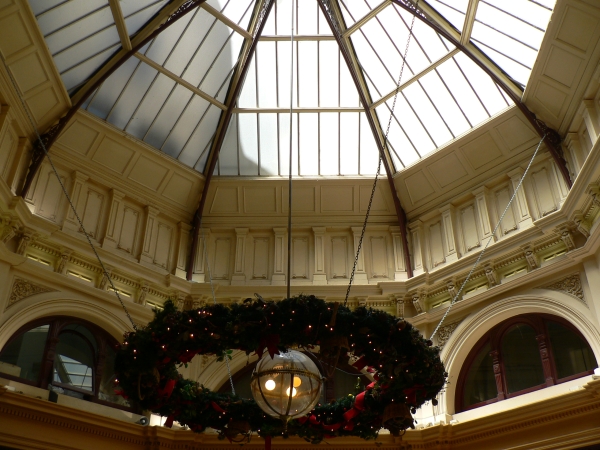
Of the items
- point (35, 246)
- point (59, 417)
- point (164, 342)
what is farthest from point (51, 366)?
point (164, 342)

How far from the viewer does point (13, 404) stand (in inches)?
361

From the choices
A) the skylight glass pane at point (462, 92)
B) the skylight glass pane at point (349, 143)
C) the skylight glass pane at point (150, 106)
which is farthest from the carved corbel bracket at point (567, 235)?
the skylight glass pane at point (150, 106)

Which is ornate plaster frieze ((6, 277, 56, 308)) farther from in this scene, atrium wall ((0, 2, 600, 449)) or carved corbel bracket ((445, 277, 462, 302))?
carved corbel bracket ((445, 277, 462, 302))

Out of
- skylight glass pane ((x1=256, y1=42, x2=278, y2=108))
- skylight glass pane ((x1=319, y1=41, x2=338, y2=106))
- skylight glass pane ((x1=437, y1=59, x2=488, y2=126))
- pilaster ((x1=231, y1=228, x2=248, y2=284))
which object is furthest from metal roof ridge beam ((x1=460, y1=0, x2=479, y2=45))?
pilaster ((x1=231, y1=228, x2=248, y2=284))

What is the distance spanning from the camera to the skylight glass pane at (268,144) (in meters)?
13.9

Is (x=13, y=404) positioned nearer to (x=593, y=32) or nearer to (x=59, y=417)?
(x=59, y=417)

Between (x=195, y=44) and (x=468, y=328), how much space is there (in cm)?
809

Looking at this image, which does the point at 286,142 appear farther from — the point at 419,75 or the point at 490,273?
the point at 490,273

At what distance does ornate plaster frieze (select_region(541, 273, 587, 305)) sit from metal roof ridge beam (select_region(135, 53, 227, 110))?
795 cm

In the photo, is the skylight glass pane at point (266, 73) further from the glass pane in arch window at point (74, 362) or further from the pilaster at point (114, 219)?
the glass pane in arch window at point (74, 362)

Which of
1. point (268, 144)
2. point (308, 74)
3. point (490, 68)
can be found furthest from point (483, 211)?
point (268, 144)

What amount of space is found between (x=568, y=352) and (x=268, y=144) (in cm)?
783

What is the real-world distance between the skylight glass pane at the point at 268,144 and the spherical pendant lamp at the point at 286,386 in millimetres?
8019

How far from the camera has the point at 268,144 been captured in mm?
14062
